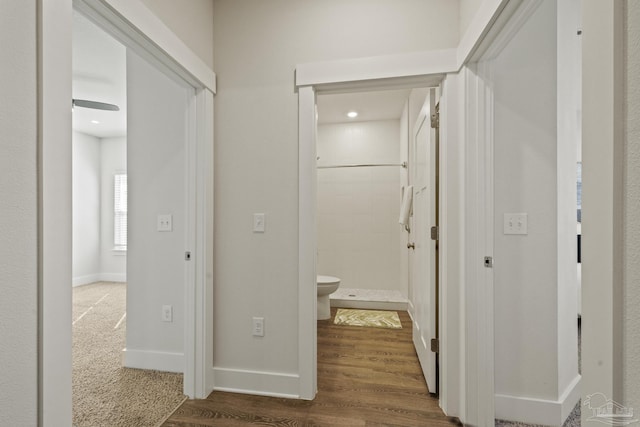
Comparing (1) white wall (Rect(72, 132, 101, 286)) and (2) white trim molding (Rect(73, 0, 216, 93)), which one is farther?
(1) white wall (Rect(72, 132, 101, 286))

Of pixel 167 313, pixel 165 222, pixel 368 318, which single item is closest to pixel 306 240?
pixel 165 222

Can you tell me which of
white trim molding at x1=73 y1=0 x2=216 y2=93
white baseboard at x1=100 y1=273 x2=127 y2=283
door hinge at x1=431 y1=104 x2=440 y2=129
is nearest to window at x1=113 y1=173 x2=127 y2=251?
white baseboard at x1=100 y1=273 x2=127 y2=283

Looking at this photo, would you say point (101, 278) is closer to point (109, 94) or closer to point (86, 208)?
point (86, 208)

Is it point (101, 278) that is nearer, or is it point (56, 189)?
point (56, 189)

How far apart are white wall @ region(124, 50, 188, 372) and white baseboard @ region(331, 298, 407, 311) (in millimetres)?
1944

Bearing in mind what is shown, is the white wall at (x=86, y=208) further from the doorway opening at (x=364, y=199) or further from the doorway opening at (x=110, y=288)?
the doorway opening at (x=364, y=199)

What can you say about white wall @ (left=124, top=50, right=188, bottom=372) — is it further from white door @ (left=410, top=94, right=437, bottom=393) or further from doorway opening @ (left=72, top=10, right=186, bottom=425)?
white door @ (left=410, top=94, right=437, bottom=393)

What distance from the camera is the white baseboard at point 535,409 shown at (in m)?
1.65

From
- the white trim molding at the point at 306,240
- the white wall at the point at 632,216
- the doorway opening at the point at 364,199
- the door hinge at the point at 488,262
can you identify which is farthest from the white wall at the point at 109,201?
the white wall at the point at 632,216

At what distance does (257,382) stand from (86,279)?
4.74 meters

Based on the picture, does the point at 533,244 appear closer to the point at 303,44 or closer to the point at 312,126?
the point at 312,126

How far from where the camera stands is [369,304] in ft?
12.1

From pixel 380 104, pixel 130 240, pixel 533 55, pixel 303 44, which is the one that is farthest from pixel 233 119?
pixel 380 104

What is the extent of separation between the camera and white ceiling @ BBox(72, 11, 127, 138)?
7.85 feet
